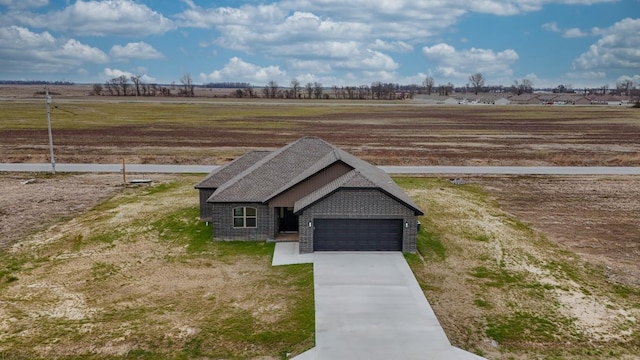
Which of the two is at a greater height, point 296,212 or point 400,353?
point 296,212

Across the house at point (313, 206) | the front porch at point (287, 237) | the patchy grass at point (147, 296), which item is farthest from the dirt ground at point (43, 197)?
the front porch at point (287, 237)

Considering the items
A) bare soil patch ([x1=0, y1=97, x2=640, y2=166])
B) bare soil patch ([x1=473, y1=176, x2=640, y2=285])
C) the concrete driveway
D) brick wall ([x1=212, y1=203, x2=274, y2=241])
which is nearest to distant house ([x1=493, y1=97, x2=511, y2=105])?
bare soil patch ([x1=0, y1=97, x2=640, y2=166])

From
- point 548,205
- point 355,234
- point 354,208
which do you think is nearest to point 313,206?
point 354,208

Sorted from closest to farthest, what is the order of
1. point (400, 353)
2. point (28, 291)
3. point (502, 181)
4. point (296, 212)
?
1. point (400, 353)
2. point (28, 291)
3. point (296, 212)
4. point (502, 181)

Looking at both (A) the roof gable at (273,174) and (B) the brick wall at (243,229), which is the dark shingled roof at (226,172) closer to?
(A) the roof gable at (273,174)

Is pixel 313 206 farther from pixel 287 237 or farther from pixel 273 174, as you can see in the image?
pixel 273 174

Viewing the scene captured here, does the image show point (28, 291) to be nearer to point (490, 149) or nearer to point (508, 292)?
point (508, 292)

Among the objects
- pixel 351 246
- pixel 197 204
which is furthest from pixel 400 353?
pixel 197 204

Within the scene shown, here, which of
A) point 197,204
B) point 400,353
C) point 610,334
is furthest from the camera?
point 197,204
